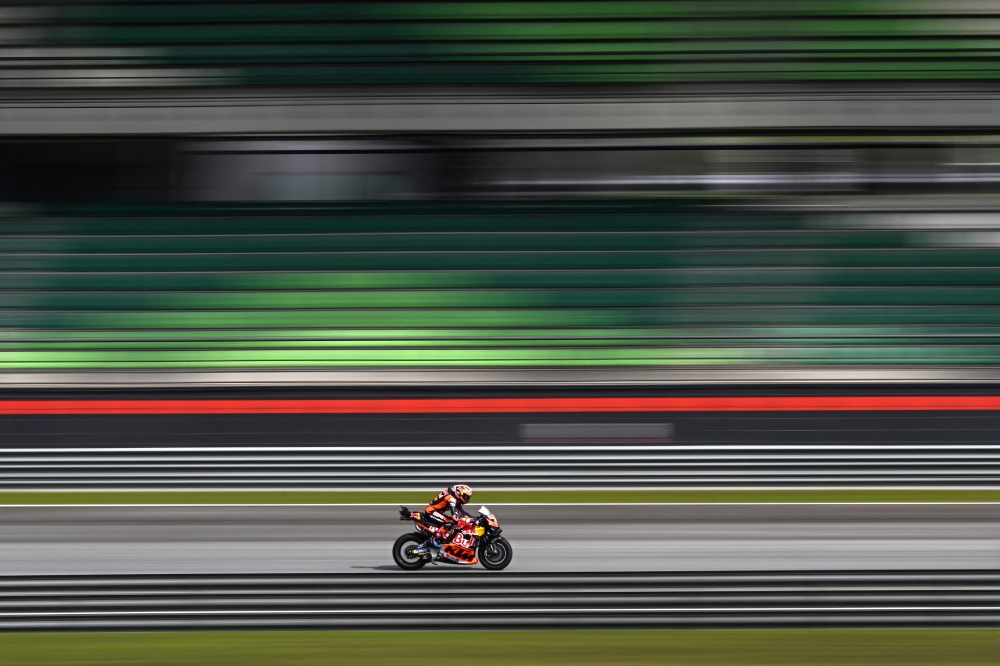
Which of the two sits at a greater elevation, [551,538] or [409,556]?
[551,538]

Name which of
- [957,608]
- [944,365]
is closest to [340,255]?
[944,365]

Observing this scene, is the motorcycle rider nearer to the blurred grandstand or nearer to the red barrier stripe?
the red barrier stripe

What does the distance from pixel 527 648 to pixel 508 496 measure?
4.02 meters

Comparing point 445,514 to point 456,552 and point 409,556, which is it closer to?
point 456,552

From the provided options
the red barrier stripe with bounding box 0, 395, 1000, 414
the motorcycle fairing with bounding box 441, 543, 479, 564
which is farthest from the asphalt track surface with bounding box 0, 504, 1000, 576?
the red barrier stripe with bounding box 0, 395, 1000, 414

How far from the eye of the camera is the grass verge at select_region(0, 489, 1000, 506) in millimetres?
7996

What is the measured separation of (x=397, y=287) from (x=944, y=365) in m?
4.49

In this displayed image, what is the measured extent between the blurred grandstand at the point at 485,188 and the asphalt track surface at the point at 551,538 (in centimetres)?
154

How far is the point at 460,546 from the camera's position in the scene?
211 inches

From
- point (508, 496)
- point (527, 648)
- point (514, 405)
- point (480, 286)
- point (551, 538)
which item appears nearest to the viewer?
point (527, 648)

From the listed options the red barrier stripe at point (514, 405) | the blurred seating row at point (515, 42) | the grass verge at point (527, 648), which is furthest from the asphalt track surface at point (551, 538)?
the blurred seating row at point (515, 42)

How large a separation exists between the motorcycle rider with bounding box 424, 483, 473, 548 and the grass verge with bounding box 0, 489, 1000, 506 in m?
2.53

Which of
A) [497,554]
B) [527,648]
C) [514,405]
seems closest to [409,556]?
[497,554]

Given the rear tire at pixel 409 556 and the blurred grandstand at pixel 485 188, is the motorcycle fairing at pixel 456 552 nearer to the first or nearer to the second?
the rear tire at pixel 409 556
